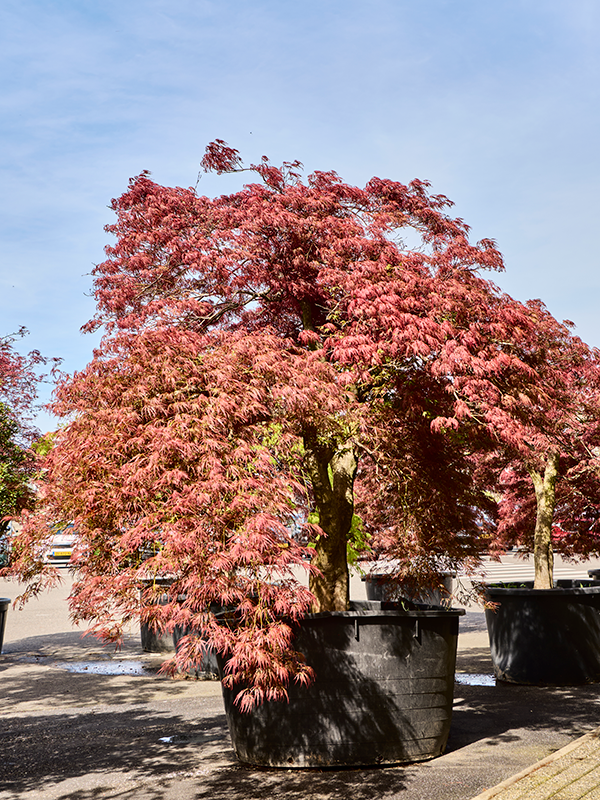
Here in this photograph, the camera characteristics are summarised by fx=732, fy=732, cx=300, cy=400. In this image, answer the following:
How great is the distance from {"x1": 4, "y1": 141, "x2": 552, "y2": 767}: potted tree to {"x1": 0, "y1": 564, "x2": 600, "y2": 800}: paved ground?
30cm

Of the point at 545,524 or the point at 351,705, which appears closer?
the point at 351,705

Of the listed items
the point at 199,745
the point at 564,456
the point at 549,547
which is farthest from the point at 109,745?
the point at 564,456

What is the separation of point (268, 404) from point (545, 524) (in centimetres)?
574

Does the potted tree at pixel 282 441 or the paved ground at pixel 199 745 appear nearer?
the potted tree at pixel 282 441

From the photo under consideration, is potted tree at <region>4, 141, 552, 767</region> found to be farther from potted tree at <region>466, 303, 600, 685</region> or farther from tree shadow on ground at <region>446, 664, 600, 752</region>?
potted tree at <region>466, 303, 600, 685</region>

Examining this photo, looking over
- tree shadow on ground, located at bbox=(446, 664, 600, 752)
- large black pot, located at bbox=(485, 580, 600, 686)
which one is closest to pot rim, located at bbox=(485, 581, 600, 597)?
large black pot, located at bbox=(485, 580, 600, 686)

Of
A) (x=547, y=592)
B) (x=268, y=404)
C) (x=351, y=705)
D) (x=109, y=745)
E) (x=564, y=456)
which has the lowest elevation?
(x=109, y=745)

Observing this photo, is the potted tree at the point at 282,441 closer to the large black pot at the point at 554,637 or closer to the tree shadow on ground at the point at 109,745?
the tree shadow on ground at the point at 109,745

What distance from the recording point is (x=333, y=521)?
6.45 meters

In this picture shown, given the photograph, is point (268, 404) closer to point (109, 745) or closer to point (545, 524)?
point (109, 745)

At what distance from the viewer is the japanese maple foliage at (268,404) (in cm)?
420

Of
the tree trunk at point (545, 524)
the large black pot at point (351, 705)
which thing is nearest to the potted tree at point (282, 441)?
the large black pot at point (351, 705)

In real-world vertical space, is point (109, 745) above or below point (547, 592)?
below

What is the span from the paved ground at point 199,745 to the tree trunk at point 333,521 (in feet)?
4.71
